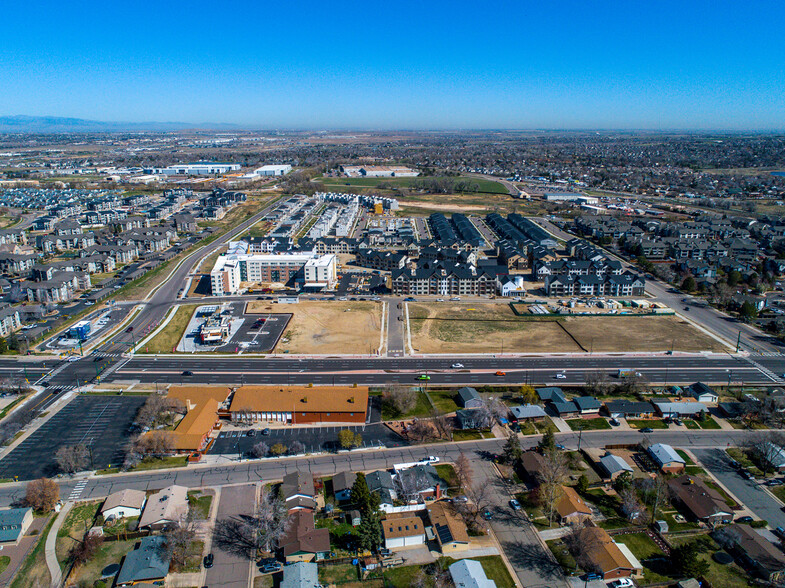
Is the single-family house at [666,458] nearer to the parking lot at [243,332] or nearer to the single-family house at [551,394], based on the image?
the single-family house at [551,394]

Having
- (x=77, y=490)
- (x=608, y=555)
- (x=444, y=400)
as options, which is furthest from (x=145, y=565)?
(x=444, y=400)

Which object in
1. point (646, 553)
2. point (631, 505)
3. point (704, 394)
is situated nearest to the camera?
point (646, 553)

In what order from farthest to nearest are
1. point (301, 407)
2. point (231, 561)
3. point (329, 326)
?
point (329, 326) → point (301, 407) → point (231, 561)

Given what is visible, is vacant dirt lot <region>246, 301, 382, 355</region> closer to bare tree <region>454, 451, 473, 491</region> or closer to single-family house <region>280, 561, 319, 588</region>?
bare tree <region>454, 451, 473, 491</region>

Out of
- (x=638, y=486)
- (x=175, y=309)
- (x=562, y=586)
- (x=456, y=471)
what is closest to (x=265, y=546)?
(x=456, y=471)

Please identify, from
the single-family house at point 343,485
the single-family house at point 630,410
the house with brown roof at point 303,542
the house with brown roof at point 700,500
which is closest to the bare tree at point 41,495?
the house with brown roof at point 303,542

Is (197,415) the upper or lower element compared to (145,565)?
upper

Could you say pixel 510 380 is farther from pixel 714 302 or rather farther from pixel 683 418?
pixel 714 302

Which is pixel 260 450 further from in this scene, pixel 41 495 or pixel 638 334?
pixel 638 334
